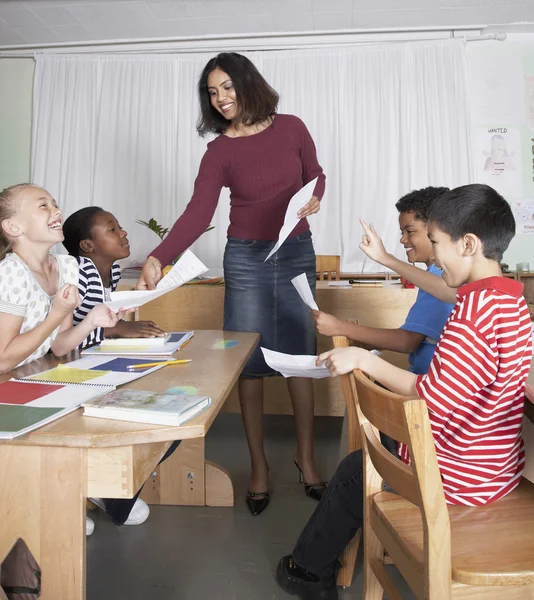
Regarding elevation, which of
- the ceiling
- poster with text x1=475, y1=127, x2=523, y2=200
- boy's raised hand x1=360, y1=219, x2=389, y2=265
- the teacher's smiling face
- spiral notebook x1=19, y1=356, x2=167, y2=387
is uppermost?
the ceiling

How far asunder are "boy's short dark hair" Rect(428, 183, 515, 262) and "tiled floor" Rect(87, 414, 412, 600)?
3.20ft

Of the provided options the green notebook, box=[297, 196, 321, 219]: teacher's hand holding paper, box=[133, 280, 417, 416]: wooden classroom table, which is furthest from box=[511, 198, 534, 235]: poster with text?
the green notebook

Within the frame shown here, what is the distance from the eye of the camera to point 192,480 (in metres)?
2.03

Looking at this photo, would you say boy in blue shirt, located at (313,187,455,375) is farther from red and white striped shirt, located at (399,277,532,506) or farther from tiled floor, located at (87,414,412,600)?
→ tiled floor, located at (87,414,412,600)

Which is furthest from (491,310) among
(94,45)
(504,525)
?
(94,45)

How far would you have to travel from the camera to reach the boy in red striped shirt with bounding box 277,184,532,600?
1010 mm

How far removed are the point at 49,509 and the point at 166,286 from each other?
0.69 metres

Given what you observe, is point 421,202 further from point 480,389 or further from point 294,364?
point 480,389

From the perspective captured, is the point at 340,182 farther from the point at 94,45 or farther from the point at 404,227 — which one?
the point at 404,227

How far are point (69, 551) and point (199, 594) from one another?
0.74 meters

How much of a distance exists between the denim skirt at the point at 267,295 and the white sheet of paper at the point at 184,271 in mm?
519

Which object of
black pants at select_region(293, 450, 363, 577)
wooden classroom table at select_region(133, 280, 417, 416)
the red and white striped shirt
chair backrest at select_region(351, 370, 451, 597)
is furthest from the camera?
wooden classroom table at select_region(133, 280, 417, 416)

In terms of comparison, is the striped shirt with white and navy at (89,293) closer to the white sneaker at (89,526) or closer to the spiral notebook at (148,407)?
the white sneaker at (89,526)

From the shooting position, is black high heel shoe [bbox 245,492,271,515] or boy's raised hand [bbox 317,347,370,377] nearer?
boy's raised hand [bbox 317,347,370,377]
